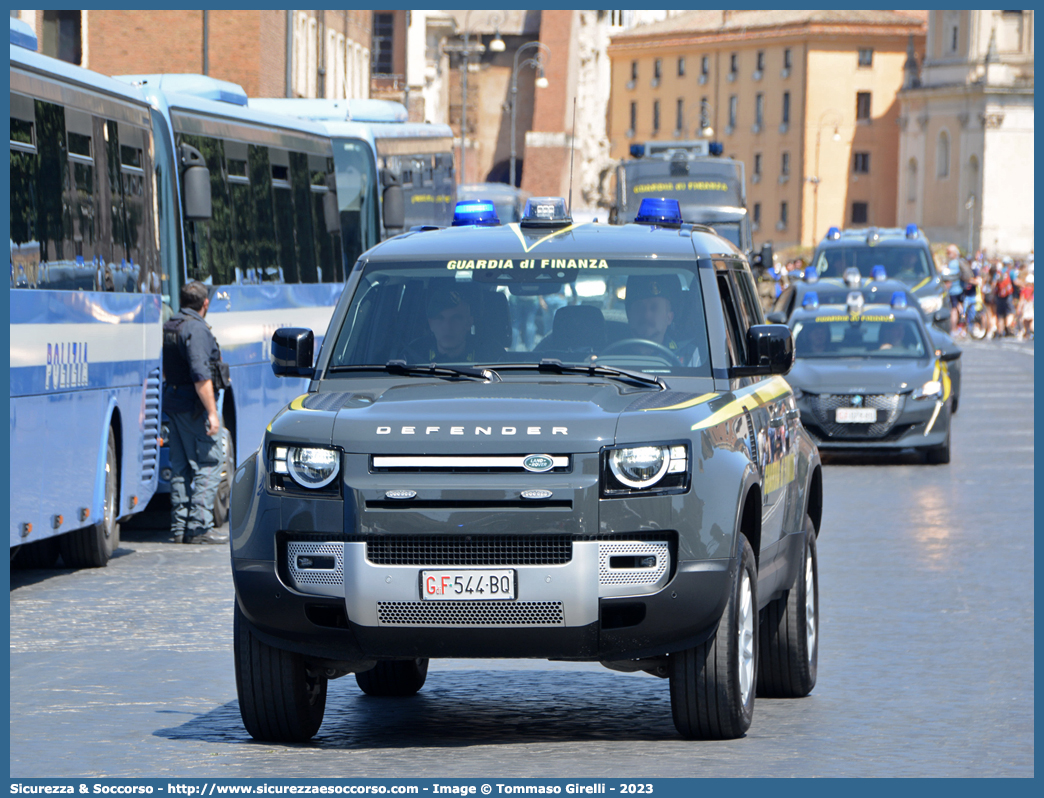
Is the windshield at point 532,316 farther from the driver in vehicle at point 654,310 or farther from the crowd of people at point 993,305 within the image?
the crowd of people at point 993,305

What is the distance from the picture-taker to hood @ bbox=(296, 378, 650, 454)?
7309 millimetres

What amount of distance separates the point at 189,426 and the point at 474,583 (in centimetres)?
879

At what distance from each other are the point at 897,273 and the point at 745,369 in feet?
91.5

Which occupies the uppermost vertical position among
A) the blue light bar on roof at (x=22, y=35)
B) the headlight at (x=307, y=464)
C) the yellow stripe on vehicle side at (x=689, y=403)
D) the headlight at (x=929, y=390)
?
the blue light bar on roof at (x=22, y=35)

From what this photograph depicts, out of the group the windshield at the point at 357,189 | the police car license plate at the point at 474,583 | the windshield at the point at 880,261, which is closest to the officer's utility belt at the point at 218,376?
the police car license plate at the point at 474,583

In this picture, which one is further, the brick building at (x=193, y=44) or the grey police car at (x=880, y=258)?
the brick building at (x=193, y=44)

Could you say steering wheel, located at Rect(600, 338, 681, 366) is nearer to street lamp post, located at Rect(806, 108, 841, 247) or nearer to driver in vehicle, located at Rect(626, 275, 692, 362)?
driver in vehicle, located at Rect(626, 275, 692, 362)

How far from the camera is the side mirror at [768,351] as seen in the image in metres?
8.41

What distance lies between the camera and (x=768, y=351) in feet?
27.6

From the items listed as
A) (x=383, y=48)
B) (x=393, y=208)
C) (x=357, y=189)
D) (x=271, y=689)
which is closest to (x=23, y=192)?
(x=271, y=689)

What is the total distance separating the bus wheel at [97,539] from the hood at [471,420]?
674cm

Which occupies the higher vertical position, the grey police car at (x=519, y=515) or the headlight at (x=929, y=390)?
the grey police car at (x=519, y=515)

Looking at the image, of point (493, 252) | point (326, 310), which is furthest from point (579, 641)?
point (326, 310)

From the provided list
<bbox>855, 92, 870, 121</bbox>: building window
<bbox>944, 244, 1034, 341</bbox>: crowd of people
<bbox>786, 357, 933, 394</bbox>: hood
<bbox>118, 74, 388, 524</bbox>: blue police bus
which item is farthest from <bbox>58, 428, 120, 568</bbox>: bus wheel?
<bbox>855, 92, 870, 121</bbox>: building window
